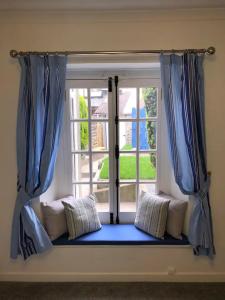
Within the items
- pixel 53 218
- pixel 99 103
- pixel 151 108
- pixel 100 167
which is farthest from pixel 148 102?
pixel 53 218

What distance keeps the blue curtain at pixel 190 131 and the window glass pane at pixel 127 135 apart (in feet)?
1.63

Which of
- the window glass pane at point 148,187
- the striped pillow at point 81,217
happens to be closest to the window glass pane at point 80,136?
the striped pillow at point 81,217

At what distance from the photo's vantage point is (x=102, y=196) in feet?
9.29

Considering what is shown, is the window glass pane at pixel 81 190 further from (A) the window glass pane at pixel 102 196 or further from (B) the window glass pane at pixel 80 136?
(B) the window glass pane at pixel 80 136

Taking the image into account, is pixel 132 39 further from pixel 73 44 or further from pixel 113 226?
pixel 113 226

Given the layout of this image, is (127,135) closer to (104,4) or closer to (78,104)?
(78,104)

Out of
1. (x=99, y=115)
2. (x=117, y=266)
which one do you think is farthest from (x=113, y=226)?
(x=99, y=115)

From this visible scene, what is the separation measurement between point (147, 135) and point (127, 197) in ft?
2.22

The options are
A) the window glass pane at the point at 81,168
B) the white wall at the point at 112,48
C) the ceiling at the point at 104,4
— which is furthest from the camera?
the window glass pane at the point at 81,168

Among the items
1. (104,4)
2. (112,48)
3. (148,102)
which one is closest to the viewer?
(104,4)

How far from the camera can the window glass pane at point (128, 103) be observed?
268 cm

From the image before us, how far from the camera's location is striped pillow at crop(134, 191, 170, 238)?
2.45m

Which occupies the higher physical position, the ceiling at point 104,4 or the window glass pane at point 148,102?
the ceiling at point 104,4

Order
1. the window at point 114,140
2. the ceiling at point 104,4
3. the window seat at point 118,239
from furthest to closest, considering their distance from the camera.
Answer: the window at point 114,140, the window seat at point 118,239, the ceiling at point 104,4
